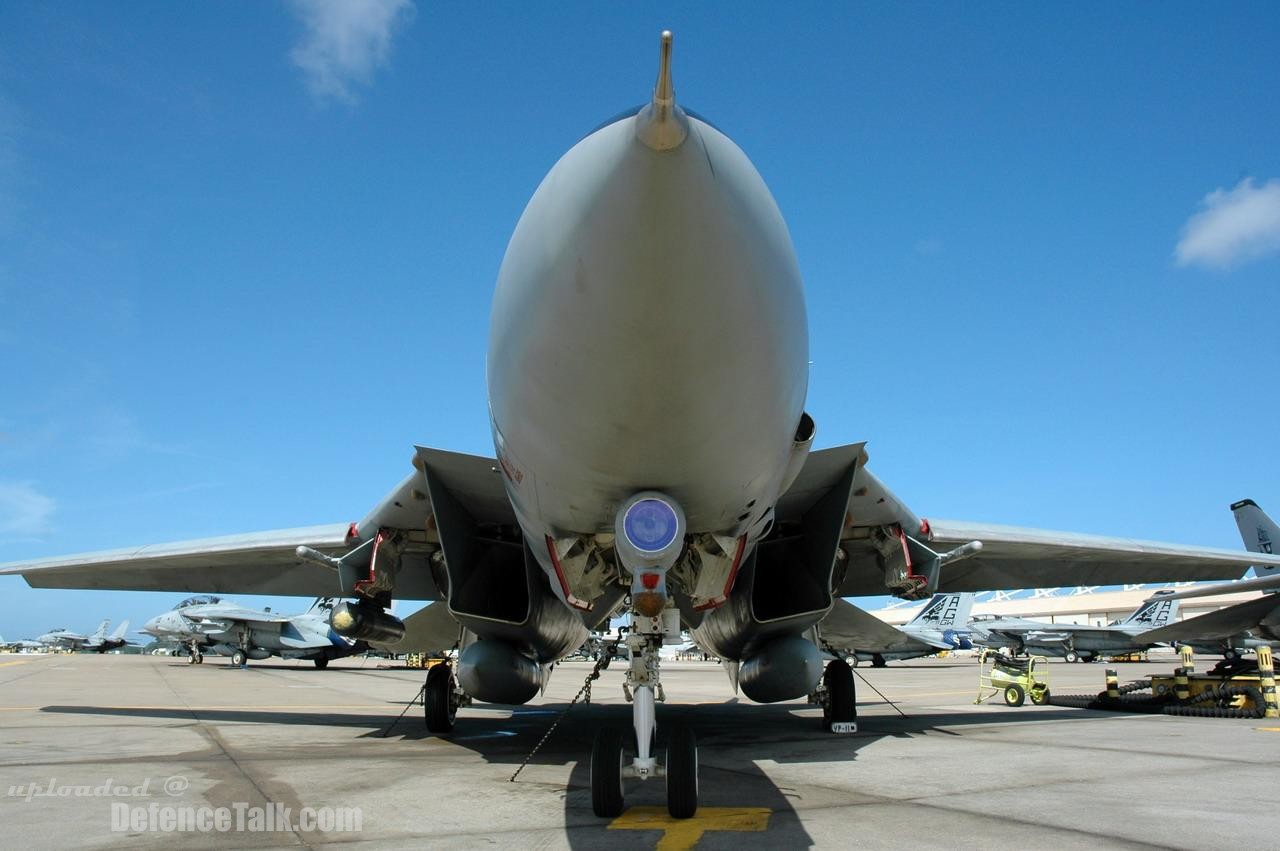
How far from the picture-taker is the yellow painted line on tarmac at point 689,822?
13.4 feet

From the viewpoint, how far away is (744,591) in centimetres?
725

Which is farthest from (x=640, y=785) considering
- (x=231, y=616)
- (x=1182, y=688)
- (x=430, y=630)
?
(x=231, y=616)

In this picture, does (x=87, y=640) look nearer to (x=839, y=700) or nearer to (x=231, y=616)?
(x=231, y=616)

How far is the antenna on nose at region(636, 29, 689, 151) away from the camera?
2.38 metres

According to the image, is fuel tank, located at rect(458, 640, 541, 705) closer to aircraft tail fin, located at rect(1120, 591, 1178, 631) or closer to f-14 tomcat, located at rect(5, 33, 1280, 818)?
f-14 tomcat, located at rect(5, 33, 1280, 818)

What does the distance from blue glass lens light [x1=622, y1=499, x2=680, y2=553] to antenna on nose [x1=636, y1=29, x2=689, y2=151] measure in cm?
175

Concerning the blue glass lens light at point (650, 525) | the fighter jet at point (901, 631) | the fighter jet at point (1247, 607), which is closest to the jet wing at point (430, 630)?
the fighter jet at point (901, 631)

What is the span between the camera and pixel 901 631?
15844 mm

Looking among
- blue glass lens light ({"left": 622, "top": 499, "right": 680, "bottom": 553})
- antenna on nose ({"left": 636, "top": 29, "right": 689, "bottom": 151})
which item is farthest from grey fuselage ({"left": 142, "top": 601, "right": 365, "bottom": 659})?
antenna on nose ({"left": 636, "top": 29, "right": 689, "bottom": 151})

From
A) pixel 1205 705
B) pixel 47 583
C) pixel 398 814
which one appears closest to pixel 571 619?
pixel 398 814

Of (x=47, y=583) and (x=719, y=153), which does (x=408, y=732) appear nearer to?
(x=47, y=583)

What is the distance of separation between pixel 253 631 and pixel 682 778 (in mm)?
35186

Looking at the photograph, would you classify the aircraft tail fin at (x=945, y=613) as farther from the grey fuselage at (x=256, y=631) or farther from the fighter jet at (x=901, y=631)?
the grey fuselage at (x=256, y=631)

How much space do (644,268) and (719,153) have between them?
0.48 metres
